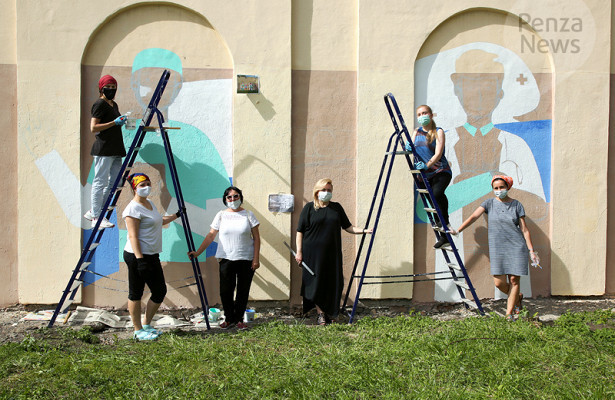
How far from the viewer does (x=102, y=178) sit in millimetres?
6547

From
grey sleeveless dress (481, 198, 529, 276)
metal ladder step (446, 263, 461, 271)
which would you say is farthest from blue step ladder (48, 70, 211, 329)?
grey sleeveless dress (481, 198, 529, 276)

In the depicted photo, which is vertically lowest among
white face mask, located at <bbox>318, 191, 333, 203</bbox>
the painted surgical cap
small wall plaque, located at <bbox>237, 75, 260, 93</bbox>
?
white face mask, located at <bbox>318, 191, 333, 203</bbox>

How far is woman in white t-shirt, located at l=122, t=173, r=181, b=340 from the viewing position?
227 inches

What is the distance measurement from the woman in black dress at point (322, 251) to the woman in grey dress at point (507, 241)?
1.52m

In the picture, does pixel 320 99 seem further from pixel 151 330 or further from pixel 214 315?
pixel 151 330

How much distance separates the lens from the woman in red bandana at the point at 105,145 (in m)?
6.38

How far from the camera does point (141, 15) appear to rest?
6996 millimetres

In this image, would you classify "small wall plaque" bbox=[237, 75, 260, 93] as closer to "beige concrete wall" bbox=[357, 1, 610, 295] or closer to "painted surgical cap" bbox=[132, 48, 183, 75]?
"painted surgical cap" bbox=[132, 48, 183, 75]

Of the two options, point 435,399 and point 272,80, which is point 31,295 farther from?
point 435,399

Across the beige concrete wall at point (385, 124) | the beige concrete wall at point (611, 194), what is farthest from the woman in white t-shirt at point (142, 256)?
the beige concrete wall at point (611, 194)

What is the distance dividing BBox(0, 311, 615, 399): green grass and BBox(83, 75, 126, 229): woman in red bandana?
1596 mm

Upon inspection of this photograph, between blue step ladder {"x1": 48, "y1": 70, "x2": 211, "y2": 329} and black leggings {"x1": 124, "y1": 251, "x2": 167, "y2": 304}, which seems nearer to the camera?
black leggings {"x1": 124, "y1": 251, "x2": 167, "y2": 304}

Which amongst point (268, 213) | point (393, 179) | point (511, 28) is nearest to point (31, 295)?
point (268, 213)

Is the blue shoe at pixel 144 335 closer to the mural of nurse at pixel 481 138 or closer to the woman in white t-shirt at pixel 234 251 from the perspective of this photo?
the woman in white t-shirt at pixel 234 251
